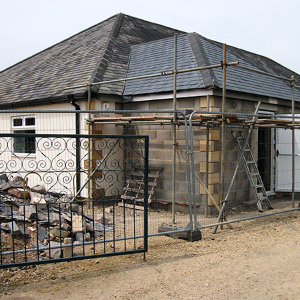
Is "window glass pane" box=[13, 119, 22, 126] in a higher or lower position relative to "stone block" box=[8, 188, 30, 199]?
higher

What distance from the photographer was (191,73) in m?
9.10

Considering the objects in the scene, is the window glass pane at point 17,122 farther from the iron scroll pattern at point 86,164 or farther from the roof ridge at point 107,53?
the roof ridge at point 107,53

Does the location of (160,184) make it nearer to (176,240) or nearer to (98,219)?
(98,219)

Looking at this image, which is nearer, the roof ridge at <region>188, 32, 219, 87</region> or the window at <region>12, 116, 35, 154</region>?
the roof ridge at <region>188, 32, 219, 87</region>

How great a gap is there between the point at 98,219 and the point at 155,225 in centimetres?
129

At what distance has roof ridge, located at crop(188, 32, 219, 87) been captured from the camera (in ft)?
27.2

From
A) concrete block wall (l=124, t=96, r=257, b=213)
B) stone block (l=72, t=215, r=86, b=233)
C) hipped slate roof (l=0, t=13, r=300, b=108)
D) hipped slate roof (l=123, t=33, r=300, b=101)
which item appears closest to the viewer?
stone block (l=72, t=215, r=86, b=233)

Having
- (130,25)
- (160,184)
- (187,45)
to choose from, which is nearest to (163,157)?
(160,184)

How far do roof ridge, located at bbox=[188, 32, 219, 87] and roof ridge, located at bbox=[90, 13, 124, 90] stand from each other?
9.46 feet

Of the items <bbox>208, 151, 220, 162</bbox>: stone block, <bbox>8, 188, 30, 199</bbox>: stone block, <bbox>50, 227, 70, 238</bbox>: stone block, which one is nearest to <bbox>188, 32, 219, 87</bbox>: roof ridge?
<bbox>208, 151, 220, 162</bbox>: stone block

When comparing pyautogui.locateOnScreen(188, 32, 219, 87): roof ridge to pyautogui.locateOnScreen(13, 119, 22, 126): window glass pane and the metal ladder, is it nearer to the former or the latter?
the metal ladder

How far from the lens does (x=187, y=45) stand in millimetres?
10500

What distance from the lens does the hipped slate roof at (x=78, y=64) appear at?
10711mm

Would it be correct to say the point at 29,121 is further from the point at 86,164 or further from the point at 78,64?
the point at 86,164
